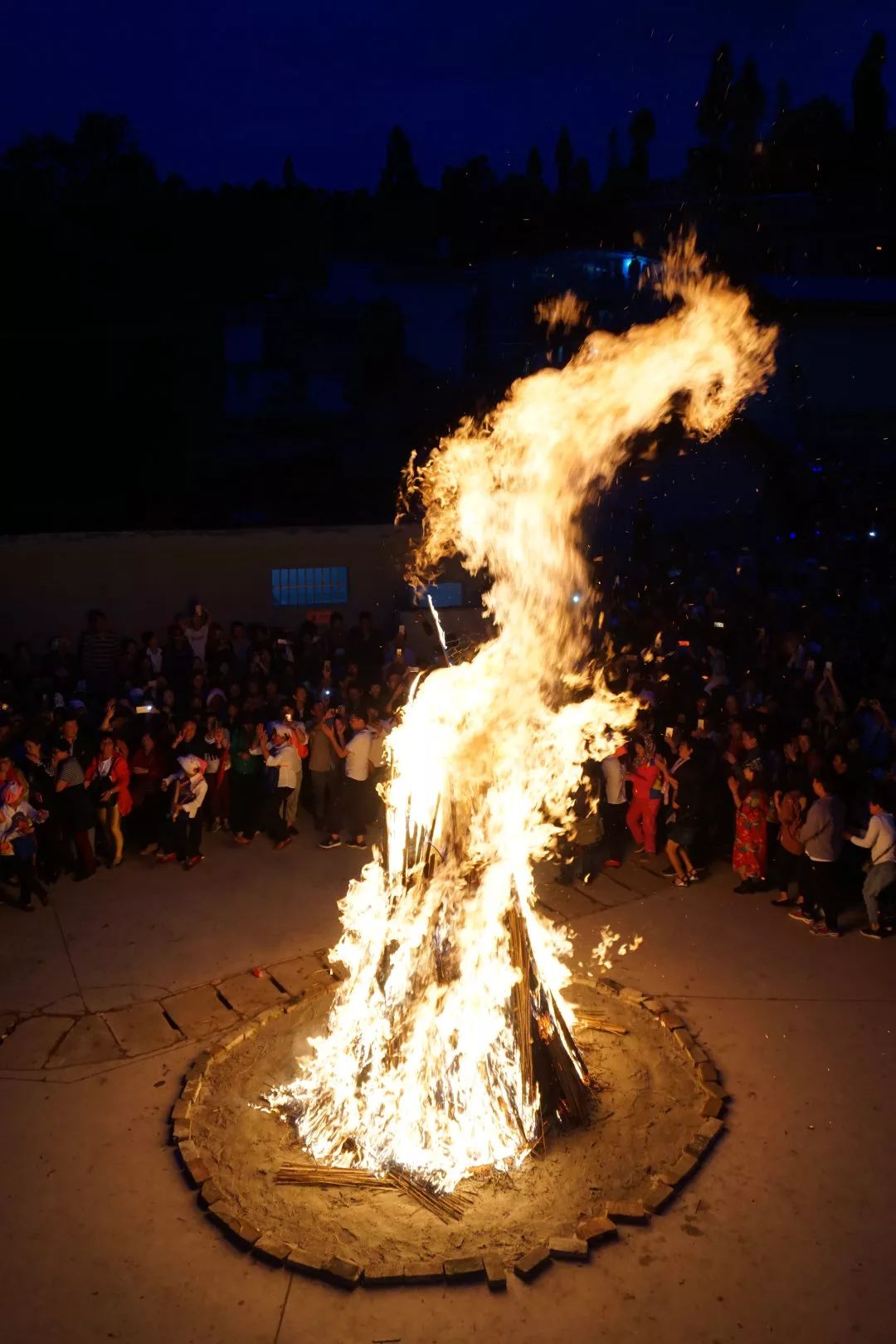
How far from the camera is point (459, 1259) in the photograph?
6.25 metres

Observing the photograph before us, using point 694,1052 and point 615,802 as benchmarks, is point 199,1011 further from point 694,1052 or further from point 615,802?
point 615,802

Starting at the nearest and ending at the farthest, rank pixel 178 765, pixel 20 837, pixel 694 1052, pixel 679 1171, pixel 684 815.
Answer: pixel 679 1171 < pixel 694 1052 < pixel 20 837 < pixel 684 815 < pixel 178 765

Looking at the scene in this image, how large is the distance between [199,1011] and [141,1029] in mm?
496

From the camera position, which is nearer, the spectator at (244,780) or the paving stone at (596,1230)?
the paving stone at (596,1230)

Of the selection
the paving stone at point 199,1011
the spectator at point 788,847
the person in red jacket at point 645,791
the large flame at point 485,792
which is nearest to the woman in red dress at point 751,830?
the spectator at point 788,847

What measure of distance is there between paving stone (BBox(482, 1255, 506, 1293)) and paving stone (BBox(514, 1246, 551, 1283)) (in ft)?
0.31

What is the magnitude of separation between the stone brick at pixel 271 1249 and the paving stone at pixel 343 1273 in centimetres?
28

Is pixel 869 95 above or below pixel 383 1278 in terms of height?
above

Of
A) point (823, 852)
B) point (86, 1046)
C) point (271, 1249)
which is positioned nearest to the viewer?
point (271, 1249)

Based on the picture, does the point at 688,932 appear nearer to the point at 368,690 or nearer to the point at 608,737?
the point at 608,737

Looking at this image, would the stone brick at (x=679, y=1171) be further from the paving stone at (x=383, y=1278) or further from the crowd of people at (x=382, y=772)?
the crowd of people at (x=382, y=772)

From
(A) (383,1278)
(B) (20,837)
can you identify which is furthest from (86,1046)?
(A) (383,1278)

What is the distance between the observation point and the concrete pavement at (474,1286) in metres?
5.88

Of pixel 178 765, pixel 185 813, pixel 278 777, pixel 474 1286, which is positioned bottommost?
pixel 474 1286
